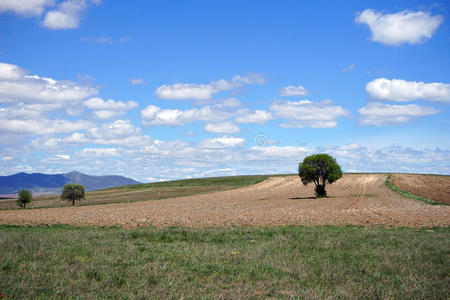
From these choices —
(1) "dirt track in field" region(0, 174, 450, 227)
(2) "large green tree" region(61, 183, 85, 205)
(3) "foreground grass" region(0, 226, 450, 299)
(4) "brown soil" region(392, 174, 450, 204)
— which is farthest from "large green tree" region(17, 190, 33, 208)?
(4) "brown soil" region(392, 174, 450, 204)

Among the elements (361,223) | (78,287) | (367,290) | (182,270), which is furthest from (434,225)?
(78,287)

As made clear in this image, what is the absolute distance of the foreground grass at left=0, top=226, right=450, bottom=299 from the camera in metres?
10.4

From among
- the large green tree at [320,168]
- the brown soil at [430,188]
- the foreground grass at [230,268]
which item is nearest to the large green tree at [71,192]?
the large green tree at [320,168]

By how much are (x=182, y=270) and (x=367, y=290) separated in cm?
595

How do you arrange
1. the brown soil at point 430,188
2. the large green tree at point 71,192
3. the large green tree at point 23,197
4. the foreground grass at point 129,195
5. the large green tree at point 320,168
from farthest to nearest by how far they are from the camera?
the foreground grass at point 129,195 → the large green tree at point 23,197 → the large green tree at point 71,192 → the brown soil at point 430,188 → the large green tree at point 320,168

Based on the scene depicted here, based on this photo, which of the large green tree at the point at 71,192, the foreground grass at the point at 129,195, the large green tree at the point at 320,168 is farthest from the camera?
the foreground grass at the point at 129,195

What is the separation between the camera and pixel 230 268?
13055 mm

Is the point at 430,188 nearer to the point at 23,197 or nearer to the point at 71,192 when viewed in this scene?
the point at 71,192

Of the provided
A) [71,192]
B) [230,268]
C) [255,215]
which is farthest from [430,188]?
[230,268]

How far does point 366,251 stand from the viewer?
54.0 feet

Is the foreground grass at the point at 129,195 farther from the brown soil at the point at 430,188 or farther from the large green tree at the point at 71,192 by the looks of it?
the brown soil at the point at 430,188

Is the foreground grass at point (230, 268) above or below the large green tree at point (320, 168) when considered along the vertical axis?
below

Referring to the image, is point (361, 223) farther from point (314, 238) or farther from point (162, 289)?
point (162, 289)

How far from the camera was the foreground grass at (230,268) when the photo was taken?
10.4 metres
